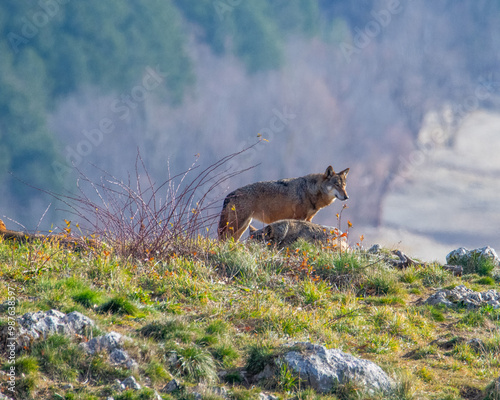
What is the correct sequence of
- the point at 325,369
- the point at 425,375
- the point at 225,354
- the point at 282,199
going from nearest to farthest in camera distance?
the point at 325,369 < the point at 225,354 < the point at 425,375 < the point at 282,199

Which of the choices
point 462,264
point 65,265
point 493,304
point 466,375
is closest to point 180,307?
point 65,265

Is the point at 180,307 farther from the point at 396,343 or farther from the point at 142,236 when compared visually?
the point at 396,343

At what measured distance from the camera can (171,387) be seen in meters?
5.48

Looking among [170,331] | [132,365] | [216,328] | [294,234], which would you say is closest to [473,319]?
[216,328]

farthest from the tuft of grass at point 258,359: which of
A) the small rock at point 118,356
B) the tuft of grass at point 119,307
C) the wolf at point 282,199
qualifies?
the wolf at point 282,199

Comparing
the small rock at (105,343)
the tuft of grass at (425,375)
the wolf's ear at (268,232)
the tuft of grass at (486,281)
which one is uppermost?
the tuft of grass at (486,281)

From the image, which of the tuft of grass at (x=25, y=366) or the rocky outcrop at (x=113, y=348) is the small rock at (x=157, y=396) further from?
the tuft of grass at (x=25, y=366)

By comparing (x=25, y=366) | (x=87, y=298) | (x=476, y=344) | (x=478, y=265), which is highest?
(x=478, y=265)

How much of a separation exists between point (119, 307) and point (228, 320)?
157 centimetres

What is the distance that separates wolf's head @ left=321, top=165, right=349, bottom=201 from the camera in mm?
16109

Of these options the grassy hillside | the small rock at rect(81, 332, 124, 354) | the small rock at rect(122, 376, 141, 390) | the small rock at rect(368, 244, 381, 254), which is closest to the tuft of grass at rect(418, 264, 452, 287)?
the grassy hillside

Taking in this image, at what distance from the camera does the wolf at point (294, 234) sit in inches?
541

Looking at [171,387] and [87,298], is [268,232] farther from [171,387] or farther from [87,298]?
[171,387]

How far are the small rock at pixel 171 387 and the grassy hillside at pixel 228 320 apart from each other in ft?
0.30
